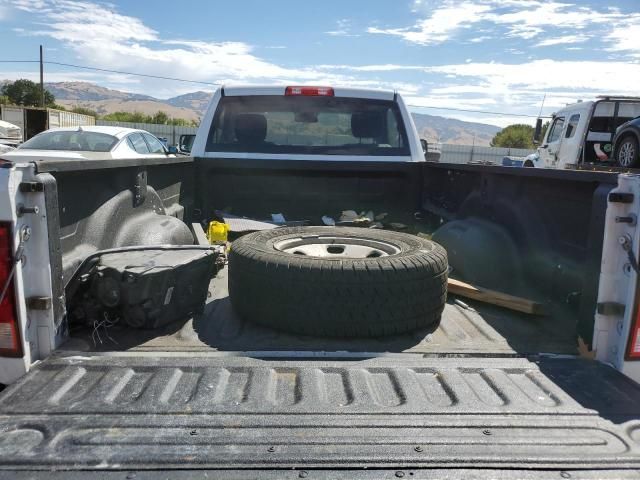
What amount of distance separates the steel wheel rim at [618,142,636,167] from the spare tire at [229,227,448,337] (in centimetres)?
980

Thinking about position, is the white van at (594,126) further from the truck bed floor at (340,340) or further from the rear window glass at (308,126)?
the truck bed floor at (340,340)

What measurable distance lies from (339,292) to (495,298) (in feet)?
3.30

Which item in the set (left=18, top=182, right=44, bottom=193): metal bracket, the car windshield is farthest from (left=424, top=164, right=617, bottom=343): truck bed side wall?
the car windshield

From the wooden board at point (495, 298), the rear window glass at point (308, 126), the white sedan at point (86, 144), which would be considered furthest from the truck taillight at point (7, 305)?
the white sedan at point (86, 144)

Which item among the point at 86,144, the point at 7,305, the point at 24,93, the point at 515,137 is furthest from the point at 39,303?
the point at 24,93

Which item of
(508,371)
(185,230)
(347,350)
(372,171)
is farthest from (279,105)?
(508,371)

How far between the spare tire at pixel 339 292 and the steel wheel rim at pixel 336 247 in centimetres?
33

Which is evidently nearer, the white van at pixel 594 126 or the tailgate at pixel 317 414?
the tailgate at pixel 317 414

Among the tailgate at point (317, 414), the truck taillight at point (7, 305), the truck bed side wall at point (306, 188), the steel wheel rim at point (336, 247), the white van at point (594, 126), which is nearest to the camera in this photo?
the tailgate at point (317, 414)

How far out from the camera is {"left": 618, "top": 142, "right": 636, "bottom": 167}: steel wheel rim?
Result: 10.4 m

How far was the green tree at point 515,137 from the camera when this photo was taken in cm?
4659

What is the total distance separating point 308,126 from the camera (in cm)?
461

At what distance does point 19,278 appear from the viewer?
6.06 ft

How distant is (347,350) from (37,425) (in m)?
1.10
